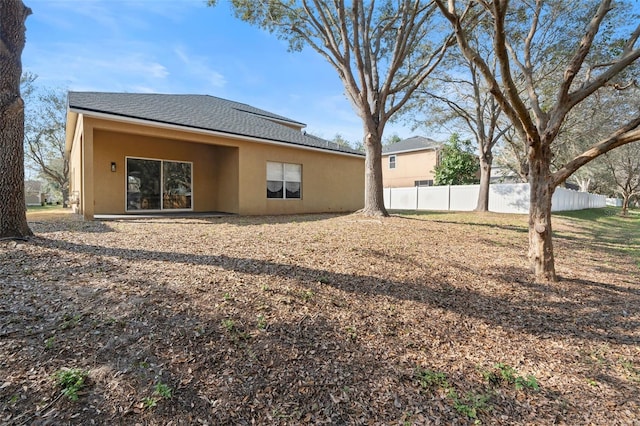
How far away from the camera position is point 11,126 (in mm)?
5086

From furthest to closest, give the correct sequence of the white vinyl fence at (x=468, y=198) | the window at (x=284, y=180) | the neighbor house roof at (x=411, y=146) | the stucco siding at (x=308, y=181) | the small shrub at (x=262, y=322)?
the neighbor house roof at (x=411, y=146)
the white vinyl fence at (x=468, y=198)
the window at (x=284, y=180)
the stucco siding at (x=308, y=181)
the small shrub at (x=262, y=322)

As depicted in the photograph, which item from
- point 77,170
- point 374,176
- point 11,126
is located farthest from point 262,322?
point 77,170

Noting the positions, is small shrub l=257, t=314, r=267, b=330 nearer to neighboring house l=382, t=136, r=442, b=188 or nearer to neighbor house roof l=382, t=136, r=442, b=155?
neighboring house l=382, t=136, r=442, b=188

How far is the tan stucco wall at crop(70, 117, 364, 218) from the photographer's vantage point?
997cm

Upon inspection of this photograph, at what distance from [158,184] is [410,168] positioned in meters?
23.4

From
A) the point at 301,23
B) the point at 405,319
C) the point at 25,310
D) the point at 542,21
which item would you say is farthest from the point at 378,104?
the point at 25,310

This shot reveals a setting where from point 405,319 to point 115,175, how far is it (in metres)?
10.7

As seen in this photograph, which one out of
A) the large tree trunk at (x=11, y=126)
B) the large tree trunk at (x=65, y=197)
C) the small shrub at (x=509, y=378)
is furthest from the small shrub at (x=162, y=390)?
the large tree trunk at (x=65, y=197)

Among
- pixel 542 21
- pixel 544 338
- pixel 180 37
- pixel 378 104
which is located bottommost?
pixel 544 338

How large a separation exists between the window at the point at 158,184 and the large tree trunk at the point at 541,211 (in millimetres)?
10979

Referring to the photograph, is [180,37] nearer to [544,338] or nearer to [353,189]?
[353,189]

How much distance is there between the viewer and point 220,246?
5.69m

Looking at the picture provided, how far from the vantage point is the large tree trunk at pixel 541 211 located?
5.35 m

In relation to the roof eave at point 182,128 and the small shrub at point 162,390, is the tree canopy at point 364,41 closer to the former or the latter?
the roof eave at point 182,128
